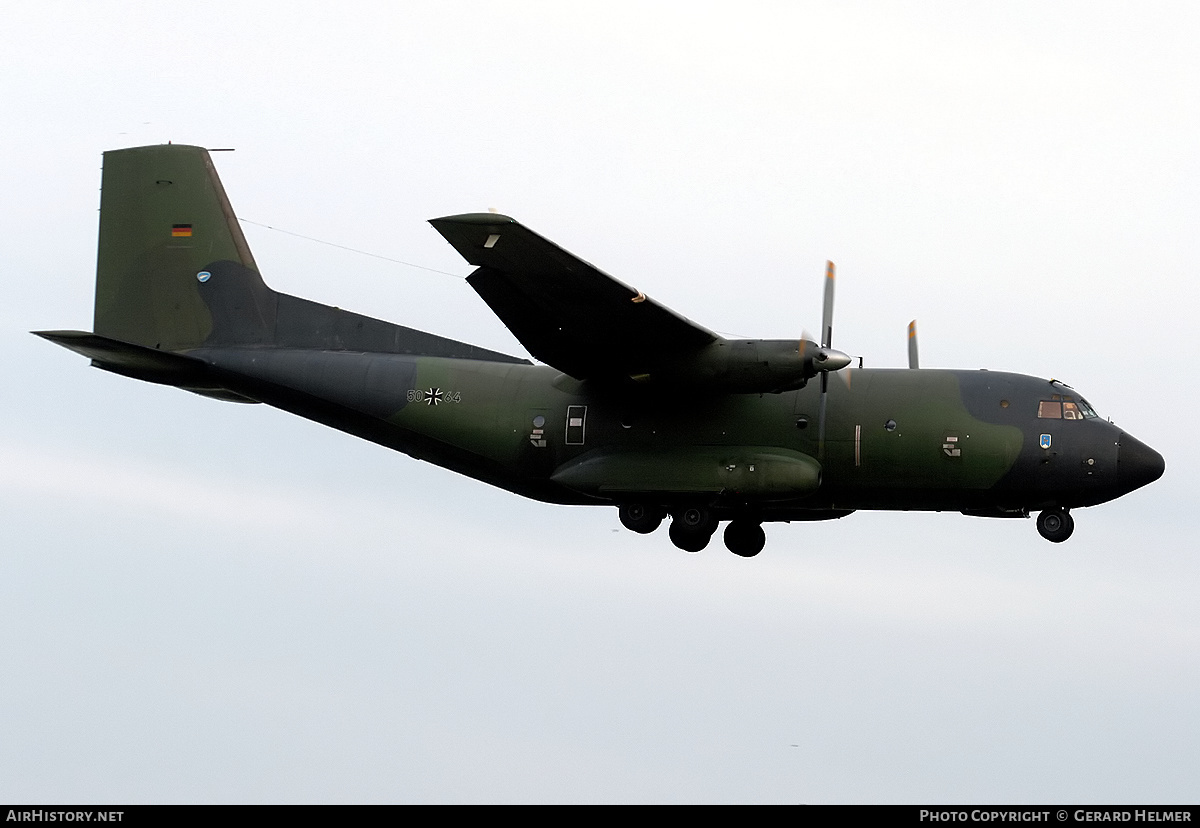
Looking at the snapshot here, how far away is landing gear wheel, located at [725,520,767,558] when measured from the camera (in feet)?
90.2

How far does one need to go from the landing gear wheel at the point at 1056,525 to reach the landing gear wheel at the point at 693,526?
198 inches

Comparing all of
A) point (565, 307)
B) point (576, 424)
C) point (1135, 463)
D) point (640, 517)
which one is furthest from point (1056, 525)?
point (565, 307)

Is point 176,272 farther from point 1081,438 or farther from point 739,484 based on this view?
point 1081,438

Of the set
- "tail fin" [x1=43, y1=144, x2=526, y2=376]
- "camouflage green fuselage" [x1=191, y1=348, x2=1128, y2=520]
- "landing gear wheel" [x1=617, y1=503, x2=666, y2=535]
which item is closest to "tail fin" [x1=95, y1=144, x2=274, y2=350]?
"tail fin" [x1=43, y1=144, x2=526, y2=376]

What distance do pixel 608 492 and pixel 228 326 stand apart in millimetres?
7276

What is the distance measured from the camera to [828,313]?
26594 mm

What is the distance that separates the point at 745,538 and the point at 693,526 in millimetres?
1650

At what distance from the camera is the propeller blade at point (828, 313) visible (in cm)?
2631

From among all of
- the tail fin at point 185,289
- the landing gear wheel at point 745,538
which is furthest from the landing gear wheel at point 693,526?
the tail fin at point 185,289

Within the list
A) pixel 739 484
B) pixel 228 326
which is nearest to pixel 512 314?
pixel 739 484
